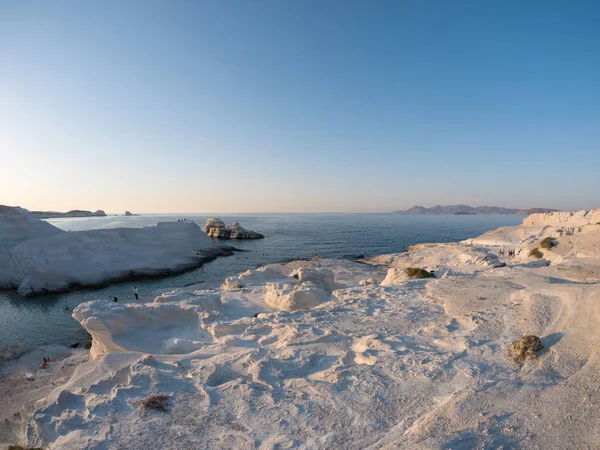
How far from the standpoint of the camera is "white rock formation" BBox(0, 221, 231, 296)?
114ft

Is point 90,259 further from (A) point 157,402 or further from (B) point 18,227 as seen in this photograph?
(A) point 157,402

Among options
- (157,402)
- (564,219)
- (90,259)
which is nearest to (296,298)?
(157,402)

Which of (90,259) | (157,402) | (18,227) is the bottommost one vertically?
(90,259)

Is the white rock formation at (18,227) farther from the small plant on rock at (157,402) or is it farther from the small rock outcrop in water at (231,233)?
Result: the small plant on rock at (157,402)

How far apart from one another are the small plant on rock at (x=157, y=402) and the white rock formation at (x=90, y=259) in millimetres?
34212

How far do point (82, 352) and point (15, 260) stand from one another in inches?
1130

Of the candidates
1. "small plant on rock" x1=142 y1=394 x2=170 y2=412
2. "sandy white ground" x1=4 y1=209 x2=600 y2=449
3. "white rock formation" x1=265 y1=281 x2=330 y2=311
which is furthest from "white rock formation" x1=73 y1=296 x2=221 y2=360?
"white rock formation" x1=265 y1=281 x2=330 y2=311

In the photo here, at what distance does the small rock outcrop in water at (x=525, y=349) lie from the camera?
899 centimetres

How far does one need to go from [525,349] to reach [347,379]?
18.2ft

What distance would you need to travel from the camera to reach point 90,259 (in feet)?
130

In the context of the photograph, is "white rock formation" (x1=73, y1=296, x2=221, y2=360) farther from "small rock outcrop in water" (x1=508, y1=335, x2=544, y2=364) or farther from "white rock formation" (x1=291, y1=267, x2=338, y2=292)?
"small rock outcrop in water" (x1=508, y1=335, x2=544, y2=364)

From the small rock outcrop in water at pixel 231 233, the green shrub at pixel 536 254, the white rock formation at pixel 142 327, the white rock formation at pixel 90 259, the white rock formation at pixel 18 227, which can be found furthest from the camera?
the small rock outcrop in water at pixel 231 233

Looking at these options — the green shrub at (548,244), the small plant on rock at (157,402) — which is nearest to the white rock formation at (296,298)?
the small plant on rock at (157,402)

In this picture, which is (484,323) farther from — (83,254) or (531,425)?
(83,254)
